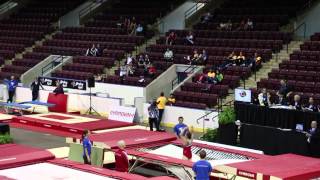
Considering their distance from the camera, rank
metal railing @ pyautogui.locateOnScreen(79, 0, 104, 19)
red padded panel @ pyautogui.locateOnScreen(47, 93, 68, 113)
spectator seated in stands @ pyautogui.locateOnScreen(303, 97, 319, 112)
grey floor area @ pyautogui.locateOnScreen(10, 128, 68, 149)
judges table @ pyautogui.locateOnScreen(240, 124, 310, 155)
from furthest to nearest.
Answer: metal railing @ pyautogui.locateOnScreen(79, 0, 104, 19)
red padded panel @ pyautogui.locateOnScreen(47, 93, 68, 113)
grey floor area @ pyautogui.locateOnScreen(10, 128, 68, 149)
spectator seated in stands @ pyautogui.locateOnScreen(303, 97, 319, 112)
judges table @ pyautogui.locateOnScreen(240, 124, 310, 155)

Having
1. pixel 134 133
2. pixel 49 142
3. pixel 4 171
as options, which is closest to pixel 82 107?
pixel 49 142

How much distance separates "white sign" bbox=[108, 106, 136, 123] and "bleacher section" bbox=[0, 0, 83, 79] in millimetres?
11431

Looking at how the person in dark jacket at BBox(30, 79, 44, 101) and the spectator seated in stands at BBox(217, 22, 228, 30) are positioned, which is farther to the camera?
the spectator seated in stands at BBox(217, 22, 228, 30)

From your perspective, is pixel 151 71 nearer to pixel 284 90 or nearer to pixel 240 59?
pixel 240 59

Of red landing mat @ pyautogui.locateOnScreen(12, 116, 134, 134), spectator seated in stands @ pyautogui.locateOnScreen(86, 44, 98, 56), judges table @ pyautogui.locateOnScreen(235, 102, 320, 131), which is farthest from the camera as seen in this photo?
spectator seated in stands @ pyautogui.locateOnScreen(86, 44, 98, 56)

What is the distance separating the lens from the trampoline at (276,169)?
570 inches

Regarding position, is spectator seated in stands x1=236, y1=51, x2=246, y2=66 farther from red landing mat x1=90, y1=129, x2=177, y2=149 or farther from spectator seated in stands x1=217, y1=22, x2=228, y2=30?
red landing mat x1=90, y1=129, x2=177, y2=149

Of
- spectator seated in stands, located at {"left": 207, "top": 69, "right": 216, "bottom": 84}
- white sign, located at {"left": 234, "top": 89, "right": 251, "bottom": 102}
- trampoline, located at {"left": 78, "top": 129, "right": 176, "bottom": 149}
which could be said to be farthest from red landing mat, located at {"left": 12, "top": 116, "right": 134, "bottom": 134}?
white sign, located at {"left": 234, "top": 89, "right": 251, "bottom": 102}

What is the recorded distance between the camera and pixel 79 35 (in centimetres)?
3872

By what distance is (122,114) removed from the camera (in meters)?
27.4

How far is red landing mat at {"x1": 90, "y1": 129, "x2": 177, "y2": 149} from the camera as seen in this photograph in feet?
60.7

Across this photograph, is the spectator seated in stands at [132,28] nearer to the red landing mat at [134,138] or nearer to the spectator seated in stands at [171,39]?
the spectator seated in stands at [171,39]

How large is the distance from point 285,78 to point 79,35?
16.1 m

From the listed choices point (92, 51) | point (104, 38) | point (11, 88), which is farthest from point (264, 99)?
point (104, 38)
